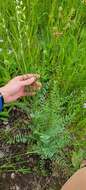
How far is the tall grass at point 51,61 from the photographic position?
194 cm

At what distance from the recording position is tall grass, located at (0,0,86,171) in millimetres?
1937

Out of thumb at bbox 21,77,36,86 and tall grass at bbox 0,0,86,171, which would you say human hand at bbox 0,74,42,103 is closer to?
thumb at bbox 21,77,36,86

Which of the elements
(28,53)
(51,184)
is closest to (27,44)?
(28,53)

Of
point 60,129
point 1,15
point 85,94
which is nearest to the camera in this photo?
point 60,129

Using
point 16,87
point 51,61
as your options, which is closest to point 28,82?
point 16,87

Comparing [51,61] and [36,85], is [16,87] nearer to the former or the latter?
[36,85]

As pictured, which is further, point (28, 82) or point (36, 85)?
point (36, 85)

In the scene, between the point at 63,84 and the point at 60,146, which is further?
the point at 63,84

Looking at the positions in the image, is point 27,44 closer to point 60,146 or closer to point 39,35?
point 39,35

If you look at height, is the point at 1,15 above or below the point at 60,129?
above

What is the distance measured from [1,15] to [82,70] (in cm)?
54

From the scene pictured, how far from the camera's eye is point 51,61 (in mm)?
2178

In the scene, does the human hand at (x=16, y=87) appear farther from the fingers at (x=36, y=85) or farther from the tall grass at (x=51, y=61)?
the tall grass at (x=51, y=61)

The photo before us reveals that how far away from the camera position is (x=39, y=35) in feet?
7.48
